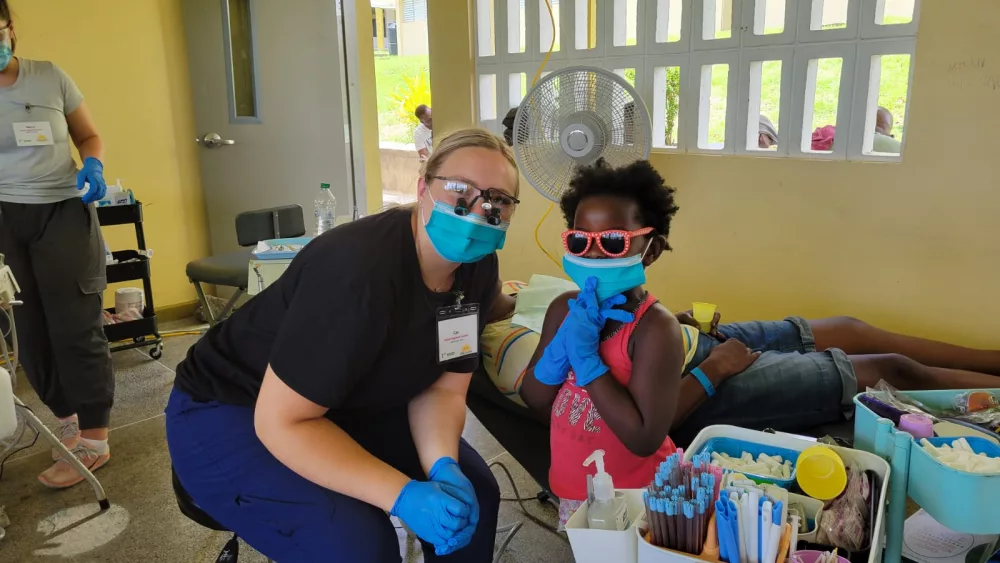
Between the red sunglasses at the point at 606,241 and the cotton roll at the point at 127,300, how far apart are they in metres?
2.82

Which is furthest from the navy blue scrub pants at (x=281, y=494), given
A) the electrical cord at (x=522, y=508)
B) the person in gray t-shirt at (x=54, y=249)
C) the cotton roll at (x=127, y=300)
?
the cotton roll at (x=127, y=300)

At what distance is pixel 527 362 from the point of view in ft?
5.90

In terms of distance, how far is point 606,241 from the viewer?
52.2 inches

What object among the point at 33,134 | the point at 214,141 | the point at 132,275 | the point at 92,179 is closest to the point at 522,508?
the point at 92,179

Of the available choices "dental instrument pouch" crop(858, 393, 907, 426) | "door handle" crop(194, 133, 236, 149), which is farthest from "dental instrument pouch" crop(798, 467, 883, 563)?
"door handle" crop(194, 133, 236, 149)

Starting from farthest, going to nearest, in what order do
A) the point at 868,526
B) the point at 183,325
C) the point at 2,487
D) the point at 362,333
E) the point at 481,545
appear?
the point at 183,325 → the point at 2,487 → the point at 481,545 → the point at 362,333 → the point at 868,526

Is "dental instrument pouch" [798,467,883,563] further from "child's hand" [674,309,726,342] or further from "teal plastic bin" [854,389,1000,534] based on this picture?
"child's hand" [674,309,726,342]

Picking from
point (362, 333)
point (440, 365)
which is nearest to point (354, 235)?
point (362, 333)

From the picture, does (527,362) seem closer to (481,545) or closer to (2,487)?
(481,545)

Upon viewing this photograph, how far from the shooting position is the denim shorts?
1724 millimetres

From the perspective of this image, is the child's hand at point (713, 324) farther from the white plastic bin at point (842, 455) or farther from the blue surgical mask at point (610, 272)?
the white plastic bin at point (842, 455)

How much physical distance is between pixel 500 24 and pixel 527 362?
1.61m

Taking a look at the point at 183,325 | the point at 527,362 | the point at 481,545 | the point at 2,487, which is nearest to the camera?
the point at 481,545

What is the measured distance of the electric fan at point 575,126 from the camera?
2.13 metres
